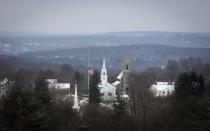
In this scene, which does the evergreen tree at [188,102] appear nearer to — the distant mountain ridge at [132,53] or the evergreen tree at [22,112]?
the evergreen tree at [22,112]

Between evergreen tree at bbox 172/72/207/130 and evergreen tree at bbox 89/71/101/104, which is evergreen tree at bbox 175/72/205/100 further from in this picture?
evergreen tree at bbox 89/71/101/104

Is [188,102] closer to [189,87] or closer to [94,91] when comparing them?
[189,87]

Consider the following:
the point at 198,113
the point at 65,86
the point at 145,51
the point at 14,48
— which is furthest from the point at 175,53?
the point at 198,113

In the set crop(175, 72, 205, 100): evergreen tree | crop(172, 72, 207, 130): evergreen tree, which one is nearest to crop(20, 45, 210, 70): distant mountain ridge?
crop(175, 72, 205, 100): evergreen tree

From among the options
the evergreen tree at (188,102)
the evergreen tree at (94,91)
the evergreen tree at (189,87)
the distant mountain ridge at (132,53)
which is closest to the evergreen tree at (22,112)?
the evergreen tree at (188,102)

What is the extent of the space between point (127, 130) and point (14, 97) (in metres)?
5.61

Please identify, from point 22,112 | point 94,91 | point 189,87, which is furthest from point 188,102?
point 94,91

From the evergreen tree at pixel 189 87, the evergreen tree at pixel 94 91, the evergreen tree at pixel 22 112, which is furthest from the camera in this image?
the evergreen tree at pixel 94 91

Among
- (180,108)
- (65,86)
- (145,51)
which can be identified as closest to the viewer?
(180,108)

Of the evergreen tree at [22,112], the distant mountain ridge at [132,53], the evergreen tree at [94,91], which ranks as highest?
the distant mountain ridge at [132,53]

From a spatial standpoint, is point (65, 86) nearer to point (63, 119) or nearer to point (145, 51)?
point (63, 119)

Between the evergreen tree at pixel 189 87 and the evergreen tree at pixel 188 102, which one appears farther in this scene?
the evergreen tree at pixel 189 87

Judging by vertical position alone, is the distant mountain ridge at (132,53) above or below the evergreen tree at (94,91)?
above

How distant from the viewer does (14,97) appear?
23.7m
